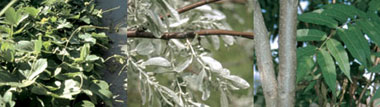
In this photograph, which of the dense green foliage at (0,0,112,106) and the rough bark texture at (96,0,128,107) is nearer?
the dense green foliage at (0,0,112,106)

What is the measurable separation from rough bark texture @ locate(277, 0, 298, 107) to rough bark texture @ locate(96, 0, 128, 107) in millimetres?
412

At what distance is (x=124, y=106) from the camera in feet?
3.18

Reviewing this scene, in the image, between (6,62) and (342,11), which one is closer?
(6,62)

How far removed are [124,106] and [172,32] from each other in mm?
293

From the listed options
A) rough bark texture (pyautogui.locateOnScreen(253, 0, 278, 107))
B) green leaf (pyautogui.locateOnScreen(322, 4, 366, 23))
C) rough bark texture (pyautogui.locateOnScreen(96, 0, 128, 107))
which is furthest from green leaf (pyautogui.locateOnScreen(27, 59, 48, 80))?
green leaf (pyautogui.locateOnScreen(322, 4, 366, 23))

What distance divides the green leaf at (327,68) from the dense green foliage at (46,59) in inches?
20.9

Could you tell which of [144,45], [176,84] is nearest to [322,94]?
[176,84]

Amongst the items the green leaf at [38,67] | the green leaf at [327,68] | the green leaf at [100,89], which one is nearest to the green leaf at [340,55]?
the green leaf at [327,68]

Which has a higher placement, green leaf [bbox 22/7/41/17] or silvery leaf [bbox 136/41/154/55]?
green leaf [bbox 22/7/41/17]

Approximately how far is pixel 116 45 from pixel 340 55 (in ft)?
1.88

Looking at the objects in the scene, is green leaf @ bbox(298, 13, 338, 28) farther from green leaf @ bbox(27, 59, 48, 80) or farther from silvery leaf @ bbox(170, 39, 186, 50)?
green leaf @ bbox(27, 59, 48, 80)

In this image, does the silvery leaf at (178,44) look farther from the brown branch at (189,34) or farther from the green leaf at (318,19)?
the green leaf at (318,19)

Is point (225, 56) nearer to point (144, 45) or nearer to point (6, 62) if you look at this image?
point (144, 45)

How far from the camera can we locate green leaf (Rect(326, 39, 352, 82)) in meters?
0.97
